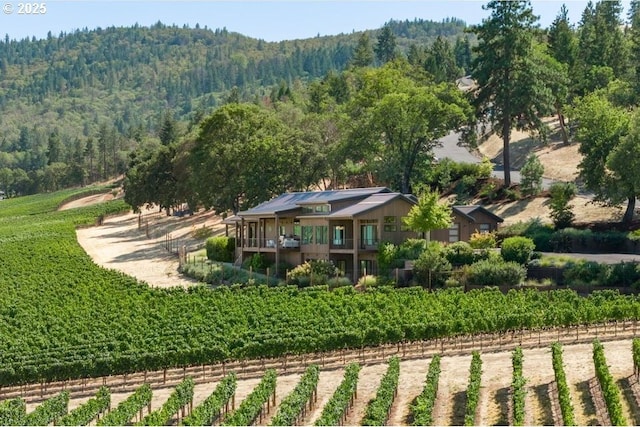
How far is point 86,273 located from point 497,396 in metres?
41.3

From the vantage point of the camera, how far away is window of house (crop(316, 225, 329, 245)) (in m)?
59.7

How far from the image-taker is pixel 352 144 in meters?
71.5

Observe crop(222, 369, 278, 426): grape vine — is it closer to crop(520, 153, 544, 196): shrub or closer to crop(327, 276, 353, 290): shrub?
crop(327, 276, 353, 290): shrub

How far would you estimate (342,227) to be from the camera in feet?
196

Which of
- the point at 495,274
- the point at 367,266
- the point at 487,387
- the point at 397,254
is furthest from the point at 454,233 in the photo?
the point at 487,387

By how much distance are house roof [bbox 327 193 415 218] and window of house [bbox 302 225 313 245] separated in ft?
8.88

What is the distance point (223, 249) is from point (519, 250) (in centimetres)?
2532

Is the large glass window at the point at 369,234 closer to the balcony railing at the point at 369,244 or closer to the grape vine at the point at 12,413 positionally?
the balcony railing at the point at 369,244

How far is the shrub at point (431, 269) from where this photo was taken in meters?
52.1

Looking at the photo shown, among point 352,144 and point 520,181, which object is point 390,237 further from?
point 520,181

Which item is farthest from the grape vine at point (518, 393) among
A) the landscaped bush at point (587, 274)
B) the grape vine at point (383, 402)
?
the landscaped bush at point (587, 274)

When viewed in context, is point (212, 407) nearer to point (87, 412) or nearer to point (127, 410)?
point (127, 410)

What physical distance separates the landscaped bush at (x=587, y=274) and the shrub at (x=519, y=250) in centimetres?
299

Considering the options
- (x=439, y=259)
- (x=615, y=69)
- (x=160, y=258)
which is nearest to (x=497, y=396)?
(x=439, y=259)
